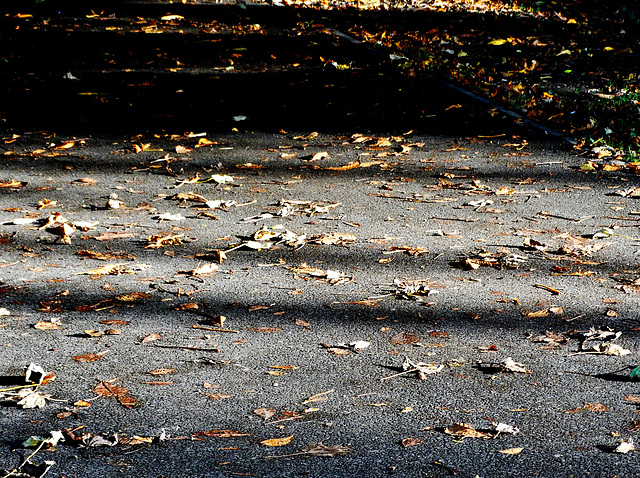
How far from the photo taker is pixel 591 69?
31.9 ft

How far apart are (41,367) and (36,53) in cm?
911

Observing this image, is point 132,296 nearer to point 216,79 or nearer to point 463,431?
point 463,431

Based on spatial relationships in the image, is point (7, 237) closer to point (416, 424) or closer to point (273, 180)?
point (273, 180)

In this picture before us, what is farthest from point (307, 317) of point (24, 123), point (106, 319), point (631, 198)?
point (24, 123)

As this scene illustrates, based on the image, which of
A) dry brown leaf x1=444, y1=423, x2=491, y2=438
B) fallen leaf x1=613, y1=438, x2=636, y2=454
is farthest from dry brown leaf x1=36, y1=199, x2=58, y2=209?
fallen leaf x1=613, y1=438, x2=636, y2=454

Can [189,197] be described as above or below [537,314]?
below

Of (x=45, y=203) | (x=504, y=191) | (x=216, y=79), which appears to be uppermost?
(x=216, y=79)

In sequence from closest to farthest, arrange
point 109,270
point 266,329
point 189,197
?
point 266,329, point 109,270, point 189,197

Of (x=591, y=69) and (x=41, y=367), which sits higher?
(x=591, y=69)

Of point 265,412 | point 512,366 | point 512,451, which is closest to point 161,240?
point 265,412

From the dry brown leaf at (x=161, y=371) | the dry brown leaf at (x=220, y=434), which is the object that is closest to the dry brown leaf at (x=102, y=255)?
the dry brown leaf at (x=161, y=371)

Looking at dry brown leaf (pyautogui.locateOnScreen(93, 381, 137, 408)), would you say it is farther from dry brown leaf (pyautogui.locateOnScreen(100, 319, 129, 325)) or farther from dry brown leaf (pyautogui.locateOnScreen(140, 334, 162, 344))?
dry brown leaf (pyautogui.locateOnScreen(100, 319, 129, 325))

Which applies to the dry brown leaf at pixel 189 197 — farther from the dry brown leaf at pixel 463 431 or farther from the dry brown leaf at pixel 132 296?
the dry brown leaf at pixel 463 431

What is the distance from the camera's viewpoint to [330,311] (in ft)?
12.6
